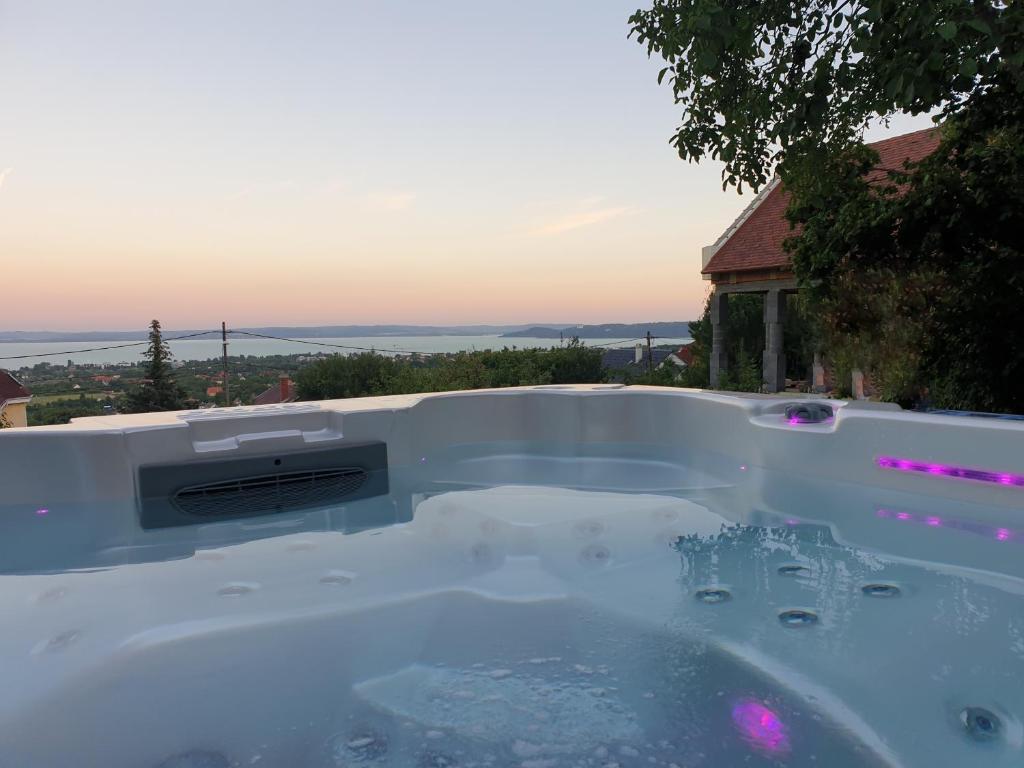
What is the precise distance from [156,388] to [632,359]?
6511mm

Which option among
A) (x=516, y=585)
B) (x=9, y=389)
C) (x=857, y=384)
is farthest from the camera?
(x=9, y=389)

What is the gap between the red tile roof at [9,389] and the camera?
18.4 feet

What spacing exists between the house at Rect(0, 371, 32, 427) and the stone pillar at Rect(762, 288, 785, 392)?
7.85m

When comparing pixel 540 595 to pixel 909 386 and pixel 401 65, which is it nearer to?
pixel 909 386

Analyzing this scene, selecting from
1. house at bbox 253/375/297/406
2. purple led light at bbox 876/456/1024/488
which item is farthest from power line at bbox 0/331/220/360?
purple led light at bbox 876/456/1024/488

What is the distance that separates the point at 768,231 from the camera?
9039 mm

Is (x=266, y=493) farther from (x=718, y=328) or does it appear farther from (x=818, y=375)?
(x=818, y=375)

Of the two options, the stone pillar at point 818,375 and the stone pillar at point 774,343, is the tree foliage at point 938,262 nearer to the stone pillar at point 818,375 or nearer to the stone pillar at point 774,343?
the stone pillar at point 774,343

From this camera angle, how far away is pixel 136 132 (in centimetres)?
511

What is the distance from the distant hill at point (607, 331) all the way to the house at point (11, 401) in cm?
501

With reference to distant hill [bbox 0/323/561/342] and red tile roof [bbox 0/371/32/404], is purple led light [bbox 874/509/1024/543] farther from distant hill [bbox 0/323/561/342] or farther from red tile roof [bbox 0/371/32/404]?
red tile roof [bbox 0/371/32/404]

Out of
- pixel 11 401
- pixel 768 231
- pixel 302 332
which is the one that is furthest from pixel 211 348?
pixel 768 231

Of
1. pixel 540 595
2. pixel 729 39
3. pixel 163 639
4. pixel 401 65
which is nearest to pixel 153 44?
pixel 401 65

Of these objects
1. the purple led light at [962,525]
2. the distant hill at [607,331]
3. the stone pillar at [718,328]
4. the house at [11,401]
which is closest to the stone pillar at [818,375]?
the stone pillar at [718,328]
